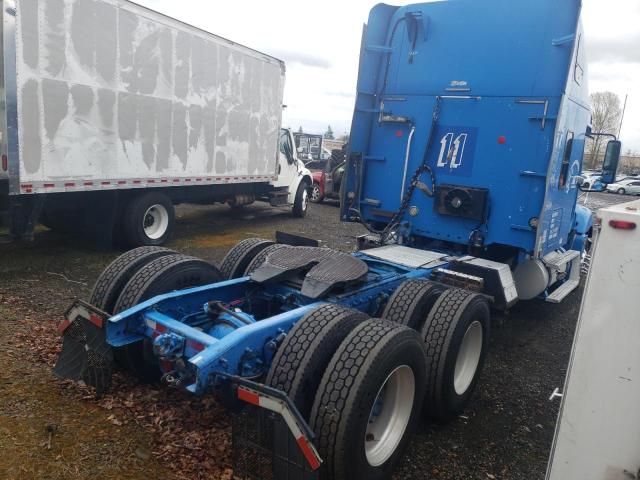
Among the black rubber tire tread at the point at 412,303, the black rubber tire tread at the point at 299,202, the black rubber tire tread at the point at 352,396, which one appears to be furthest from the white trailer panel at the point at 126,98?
the black rubber tire tread at the point at 352,396

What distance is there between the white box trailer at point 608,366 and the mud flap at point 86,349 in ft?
8.69

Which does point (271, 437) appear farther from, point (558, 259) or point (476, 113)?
point (558, 259)

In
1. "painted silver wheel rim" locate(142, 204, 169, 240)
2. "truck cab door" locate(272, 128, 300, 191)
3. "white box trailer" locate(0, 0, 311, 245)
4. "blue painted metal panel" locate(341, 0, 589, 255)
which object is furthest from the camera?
"truck cab door" locate(272, 128, 300, 191)

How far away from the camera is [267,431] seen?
244 cm

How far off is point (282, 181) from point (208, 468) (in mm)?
10174

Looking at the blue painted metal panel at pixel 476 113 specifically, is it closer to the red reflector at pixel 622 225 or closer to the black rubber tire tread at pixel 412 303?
the black rubber tire tread at pixel 412 303

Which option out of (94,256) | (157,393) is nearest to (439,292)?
(157,393)

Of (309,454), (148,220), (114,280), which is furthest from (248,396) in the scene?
(148,220)

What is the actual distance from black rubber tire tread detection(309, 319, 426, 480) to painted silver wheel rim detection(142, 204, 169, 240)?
6.79 metres

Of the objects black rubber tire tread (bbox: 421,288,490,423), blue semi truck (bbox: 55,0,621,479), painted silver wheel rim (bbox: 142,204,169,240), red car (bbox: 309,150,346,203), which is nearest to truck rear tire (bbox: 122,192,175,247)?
painted silver wheel rim (bbox: 142,204,169,240)

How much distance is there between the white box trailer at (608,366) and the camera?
1.82 meters

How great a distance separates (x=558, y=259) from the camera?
19.3ft

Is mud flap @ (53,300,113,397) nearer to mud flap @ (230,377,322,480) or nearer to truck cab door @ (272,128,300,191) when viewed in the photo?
mud flap @ (230,377,322,480)

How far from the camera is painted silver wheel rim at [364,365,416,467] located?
2.96 metres
